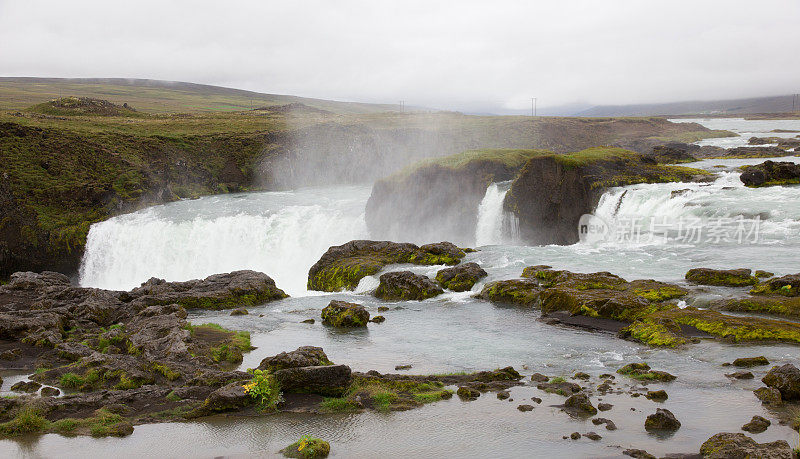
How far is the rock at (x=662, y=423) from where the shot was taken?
40.8ft

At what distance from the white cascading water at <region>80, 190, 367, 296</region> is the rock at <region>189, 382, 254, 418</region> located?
1300 inches

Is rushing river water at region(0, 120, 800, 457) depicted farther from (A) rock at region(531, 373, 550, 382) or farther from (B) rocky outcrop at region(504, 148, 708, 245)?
(B) rocky outcrop at region(504, 148, 708, 245)

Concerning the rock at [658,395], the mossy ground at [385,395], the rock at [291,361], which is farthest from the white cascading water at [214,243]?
the rock at [658,395]

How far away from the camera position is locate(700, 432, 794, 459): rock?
33.5 ft

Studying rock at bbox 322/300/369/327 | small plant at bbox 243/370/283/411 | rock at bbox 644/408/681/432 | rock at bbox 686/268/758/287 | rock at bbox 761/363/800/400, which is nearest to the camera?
rock at bbox 644/408/681/432

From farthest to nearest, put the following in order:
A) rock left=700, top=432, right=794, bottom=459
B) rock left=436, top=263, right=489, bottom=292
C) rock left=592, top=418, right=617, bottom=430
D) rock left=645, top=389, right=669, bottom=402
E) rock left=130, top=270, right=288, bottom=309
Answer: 1. rock left=130, top=270, right=288, bottom=309
2. rock left=436, top=263, right=489, bottom=292
3. rock left=645, top=389, right=669, bottom=402
4. rock left=592, top=418, right=617, bottom=430
5. rock left=700, top=432, right=794, bottom=459

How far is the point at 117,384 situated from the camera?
17.6 m

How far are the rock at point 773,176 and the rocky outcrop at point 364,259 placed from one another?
2125 cm

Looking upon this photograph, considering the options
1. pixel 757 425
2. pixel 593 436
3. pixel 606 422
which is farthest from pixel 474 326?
pixel 757 425

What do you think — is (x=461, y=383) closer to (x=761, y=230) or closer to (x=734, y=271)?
(x=734, y=271)

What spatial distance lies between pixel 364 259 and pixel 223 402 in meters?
23.0

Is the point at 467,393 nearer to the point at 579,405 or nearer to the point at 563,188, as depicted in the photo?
the point at 579,405

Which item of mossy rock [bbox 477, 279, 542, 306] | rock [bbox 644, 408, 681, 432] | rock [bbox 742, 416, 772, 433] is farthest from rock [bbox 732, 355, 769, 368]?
mossy rock [bbox 477, 279, 542, 306]

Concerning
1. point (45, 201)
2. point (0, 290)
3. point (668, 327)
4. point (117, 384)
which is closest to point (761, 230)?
point (668, 327)
